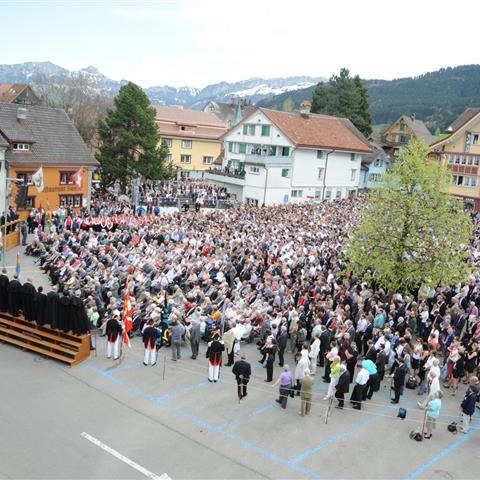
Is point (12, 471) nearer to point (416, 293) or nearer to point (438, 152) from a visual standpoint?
point (416, 293)

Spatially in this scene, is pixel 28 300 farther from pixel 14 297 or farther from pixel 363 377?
pixel 363 377

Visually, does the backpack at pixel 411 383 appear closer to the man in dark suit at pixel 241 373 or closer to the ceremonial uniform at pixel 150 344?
the man in dark suit at pixel 241 373

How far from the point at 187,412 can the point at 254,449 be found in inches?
88.7

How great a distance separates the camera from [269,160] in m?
48.0

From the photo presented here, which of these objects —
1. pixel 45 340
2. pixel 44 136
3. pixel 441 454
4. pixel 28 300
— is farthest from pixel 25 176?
pixel 441 454

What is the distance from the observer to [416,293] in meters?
22.7

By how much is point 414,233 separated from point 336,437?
35.2ft

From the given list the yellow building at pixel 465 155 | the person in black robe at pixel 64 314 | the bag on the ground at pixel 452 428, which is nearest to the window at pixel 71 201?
the person in black robe at pixel 64 314

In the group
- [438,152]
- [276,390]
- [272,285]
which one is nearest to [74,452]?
[276,390]

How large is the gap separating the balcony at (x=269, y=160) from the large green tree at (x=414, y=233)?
26849 mm

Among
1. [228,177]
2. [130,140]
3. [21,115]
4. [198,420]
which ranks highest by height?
[21,115]

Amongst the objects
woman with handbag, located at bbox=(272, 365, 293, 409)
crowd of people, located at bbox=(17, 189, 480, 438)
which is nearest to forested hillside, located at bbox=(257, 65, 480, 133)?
crowd of people, located at bbox=(17, 189, 480, 438)

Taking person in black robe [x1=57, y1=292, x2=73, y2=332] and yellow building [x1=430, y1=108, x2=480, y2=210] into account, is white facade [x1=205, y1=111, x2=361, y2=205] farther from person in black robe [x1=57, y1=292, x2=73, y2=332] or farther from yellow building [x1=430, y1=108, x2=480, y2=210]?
person in black robe [x1=57, y1=292, x2=73, y2=332]

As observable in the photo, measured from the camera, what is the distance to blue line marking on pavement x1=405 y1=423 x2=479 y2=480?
1118 cm
